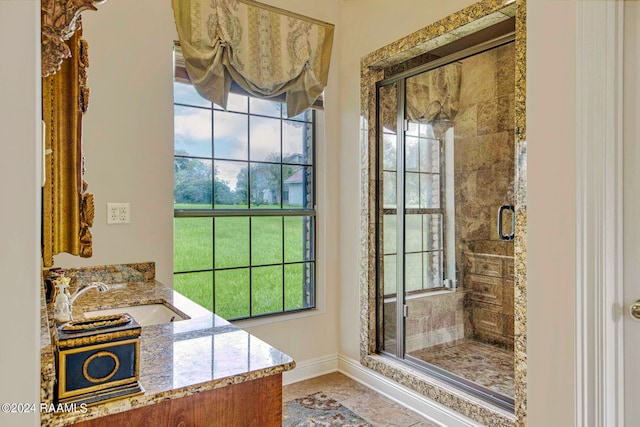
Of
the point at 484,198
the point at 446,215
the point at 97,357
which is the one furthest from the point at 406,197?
the point at 97,357

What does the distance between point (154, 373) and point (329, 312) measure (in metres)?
2.15

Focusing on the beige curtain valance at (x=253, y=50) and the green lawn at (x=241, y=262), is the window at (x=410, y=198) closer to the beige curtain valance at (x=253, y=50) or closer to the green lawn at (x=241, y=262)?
the beige curtain valance at (x=253, y=50)

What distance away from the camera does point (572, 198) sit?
1.30m

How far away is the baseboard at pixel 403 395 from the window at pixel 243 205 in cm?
57

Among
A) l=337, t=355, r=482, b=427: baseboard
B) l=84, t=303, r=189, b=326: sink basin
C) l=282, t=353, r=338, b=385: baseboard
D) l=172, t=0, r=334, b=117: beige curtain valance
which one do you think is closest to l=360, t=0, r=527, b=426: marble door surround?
l=337, t=355, r=482, b=427: baseboard

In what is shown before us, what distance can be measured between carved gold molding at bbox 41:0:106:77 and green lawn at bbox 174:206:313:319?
1.71 meters

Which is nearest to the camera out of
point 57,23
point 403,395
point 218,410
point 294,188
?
point 57,23

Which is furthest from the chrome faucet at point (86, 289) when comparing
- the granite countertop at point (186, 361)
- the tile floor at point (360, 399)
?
the tile floor at point (360, 399)

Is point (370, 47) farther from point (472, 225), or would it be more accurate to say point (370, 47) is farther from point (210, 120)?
point (472, 225)

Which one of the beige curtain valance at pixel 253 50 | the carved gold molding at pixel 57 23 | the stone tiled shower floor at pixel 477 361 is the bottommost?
the stone tiled shower floor at pixel 477 361

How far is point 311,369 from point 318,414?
573 mm

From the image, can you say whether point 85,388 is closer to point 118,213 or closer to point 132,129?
point 118,213

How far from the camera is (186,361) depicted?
110 cm

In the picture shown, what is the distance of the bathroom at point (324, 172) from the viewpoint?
0.65 m
